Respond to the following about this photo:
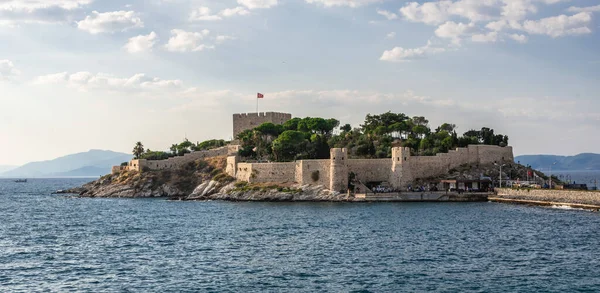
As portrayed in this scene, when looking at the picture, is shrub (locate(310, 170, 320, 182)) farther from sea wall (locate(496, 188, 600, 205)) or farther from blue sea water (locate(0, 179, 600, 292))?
sea wall (locate(496, 188, 600, 205))

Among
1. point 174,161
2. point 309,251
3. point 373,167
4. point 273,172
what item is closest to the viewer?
point 309,251

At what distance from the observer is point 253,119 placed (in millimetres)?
107062

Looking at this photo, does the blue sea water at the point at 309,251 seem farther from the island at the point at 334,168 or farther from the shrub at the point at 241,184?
the shrub at the point at 241,184

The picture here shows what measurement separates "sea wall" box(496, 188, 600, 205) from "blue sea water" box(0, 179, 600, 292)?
3078 mm

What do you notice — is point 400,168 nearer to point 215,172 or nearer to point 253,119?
point 215,172

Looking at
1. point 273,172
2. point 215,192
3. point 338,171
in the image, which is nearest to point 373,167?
point 338,171

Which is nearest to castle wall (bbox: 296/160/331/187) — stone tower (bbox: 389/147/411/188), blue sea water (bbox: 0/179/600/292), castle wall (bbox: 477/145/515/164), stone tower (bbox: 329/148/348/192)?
stone tower (bbox: 329/148/348/192)

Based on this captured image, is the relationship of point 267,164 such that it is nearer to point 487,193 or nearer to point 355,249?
point 487,193

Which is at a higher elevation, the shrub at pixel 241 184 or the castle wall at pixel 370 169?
the castle wall at pixel 370 169

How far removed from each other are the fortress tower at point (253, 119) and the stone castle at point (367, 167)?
25.9m

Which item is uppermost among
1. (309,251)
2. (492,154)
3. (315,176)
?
(492,154)

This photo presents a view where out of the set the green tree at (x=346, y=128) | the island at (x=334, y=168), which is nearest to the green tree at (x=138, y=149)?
the island at (x=334, y=168)

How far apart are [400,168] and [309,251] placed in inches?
1435

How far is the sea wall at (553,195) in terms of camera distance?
177 feet
